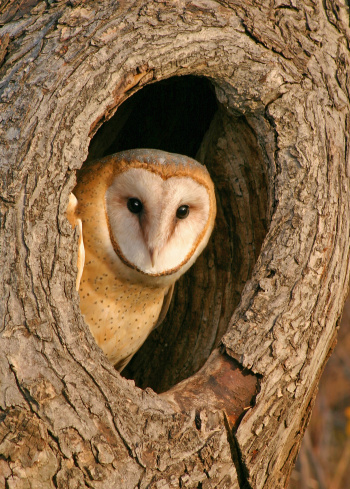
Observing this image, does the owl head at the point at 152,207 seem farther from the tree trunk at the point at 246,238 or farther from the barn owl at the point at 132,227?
the tree trunk at the point at 246,238

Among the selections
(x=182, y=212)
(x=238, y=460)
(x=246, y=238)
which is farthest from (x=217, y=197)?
(x=238, y=460)

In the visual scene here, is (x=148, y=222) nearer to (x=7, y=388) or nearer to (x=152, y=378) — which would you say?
(x=7, y=388)

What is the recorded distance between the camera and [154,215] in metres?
2.15

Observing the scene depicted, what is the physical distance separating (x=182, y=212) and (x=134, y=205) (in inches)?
8.9

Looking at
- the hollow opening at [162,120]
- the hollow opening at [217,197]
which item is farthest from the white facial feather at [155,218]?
the hollow opening at [162,120]

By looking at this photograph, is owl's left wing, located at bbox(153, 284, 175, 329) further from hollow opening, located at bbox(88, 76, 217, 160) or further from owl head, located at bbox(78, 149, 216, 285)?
hollow opening, located at bbox(88, 76, 217, 160)

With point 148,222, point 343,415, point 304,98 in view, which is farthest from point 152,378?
point 343,415

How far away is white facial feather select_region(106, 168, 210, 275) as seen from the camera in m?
2.16

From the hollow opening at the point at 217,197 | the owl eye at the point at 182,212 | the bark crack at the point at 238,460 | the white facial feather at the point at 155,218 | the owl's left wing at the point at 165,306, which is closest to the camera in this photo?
the bark crack at the point at 238,460

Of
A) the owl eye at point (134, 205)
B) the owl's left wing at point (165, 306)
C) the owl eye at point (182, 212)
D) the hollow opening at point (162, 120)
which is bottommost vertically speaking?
the owl's left wing at point (165, 306)

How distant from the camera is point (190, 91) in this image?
9.32 feet

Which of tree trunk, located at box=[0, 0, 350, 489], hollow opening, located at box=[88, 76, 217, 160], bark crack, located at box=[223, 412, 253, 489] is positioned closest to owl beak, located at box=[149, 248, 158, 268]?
tree trunk, located at box=[0, 0, 350, 489]

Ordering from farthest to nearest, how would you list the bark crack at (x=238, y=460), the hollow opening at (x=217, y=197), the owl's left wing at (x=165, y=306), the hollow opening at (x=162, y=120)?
the hollow opening at (x=162, y=120) → the owl's left wing at (x=165, y=306) → the hollow opening at (x=217, y=197) → the bark crack at (x=238, y=460)

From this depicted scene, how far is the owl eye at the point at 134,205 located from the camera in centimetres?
221
